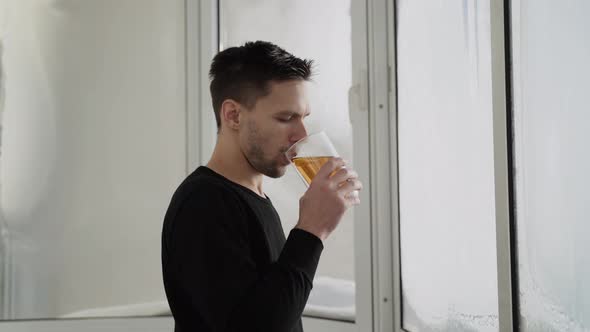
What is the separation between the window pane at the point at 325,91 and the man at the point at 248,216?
532 mm

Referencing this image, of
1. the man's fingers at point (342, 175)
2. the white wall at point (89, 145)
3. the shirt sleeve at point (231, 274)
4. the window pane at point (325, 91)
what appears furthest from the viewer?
the white wall at point (89, 145)

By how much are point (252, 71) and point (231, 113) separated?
0.08 m

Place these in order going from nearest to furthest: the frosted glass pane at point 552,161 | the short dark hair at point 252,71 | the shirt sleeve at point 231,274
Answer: the frosted glass pane at point 552,161, the shirt sleeve at point 231,274, the short dark hair at point 252,71

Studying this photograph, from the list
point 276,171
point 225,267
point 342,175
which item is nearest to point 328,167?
point 342,175

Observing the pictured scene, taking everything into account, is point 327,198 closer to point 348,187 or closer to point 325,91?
point 348,187

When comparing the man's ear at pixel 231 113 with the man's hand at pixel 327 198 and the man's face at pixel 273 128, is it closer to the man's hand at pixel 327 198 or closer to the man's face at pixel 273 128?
the man's face at pixel 273 128

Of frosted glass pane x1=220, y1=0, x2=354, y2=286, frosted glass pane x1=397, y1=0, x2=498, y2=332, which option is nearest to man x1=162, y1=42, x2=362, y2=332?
frosted glass pane x1=397, y1=0, x2=498, y2=332

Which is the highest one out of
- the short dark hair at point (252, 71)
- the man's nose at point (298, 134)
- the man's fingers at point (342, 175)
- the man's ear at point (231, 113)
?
the short dark hair at point (252, 71)

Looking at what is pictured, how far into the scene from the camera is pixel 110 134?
1872 millimetres

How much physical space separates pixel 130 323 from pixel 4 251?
431mm

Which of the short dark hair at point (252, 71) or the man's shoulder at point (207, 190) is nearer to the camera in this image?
the man's shoulder at point (207, 190)

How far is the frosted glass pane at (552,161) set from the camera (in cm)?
72

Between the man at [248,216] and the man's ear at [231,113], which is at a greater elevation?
the man's ear at [231,113]

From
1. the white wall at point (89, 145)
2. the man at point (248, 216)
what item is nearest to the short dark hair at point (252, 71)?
the man at point (248, 216)
